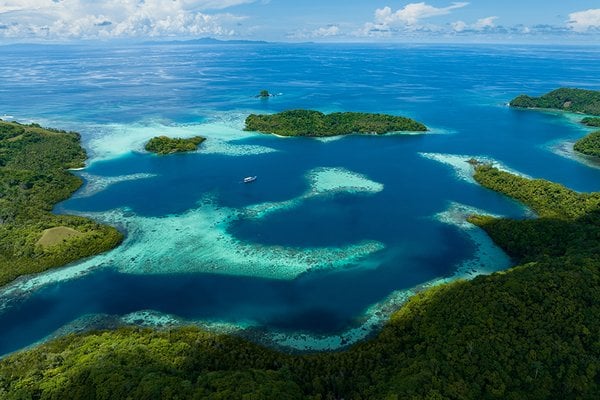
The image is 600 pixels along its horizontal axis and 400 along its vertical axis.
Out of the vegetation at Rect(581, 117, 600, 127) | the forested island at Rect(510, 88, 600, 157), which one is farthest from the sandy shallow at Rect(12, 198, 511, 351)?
the forested island at Rect(510, 88, 600, 157)

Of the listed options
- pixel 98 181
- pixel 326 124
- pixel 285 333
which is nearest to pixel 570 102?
pixel 326 124

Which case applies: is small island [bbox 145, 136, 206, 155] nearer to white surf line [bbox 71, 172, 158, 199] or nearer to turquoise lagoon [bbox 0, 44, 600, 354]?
turquoise lagoon [bbox 0, 44, 600, 354]

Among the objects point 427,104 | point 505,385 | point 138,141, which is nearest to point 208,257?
point 505,385

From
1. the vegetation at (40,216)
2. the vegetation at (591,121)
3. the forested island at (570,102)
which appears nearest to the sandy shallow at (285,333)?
the vegetation at (40,216)

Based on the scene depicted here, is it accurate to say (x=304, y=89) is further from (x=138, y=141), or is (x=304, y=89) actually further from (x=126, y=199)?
(x=126, y=199)

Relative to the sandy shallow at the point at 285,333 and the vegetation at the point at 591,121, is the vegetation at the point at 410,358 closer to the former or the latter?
the sandy shallow at the point at 285,333
